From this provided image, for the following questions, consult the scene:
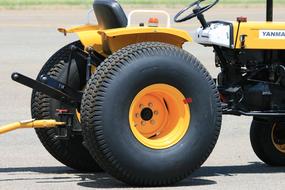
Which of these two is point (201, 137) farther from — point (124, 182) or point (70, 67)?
point (70, 67)

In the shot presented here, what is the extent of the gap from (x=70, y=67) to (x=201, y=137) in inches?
57.2

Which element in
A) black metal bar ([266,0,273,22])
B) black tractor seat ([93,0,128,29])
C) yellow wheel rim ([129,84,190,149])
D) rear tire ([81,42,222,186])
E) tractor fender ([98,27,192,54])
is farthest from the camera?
black metal bar ([266,0,273,22])

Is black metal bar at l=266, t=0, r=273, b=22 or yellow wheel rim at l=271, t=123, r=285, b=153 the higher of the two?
black metal bar at l=266, t=0, r=273, b=22

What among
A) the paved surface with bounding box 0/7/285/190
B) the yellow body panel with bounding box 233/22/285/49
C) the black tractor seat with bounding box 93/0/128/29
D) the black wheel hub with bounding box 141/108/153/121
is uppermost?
the black tractor seat with bounding box 93/0/128/29

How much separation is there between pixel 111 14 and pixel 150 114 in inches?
39.0

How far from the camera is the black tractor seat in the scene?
24.9 ft

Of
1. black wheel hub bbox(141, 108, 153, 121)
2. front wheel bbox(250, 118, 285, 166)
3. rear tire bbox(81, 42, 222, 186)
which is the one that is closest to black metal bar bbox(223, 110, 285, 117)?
front wheel bbox(250, 118, 285, 166)

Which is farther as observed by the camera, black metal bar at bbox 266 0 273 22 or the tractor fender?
black metal bar at bbox 266 0 273 22

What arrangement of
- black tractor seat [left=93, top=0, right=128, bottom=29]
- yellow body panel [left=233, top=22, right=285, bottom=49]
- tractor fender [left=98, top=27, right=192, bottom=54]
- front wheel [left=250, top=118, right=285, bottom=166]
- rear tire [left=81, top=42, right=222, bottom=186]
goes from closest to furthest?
rear tire [left=81, top=42, right=222, bottom=186], tractor fender [left=98, top=27, right=192, bottom=54], black tractor seat [left=93, top=0, right=128, bottom=29], yellow body panel [left=233, top=22, right=285, bottom=49], front wheel [left=250, top=118, right=285, bottom=166]

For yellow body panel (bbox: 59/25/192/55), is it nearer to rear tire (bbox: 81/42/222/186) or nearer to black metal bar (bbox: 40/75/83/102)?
rear tire (bbox: 81/42/222/186)

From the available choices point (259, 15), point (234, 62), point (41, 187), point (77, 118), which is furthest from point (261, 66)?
point (259, 15)

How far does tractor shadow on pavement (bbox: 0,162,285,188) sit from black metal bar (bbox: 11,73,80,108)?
0.64 m

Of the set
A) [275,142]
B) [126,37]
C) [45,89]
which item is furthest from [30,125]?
[275,142]

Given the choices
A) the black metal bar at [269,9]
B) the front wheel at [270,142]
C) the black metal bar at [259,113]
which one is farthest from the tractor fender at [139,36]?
the front wheel at [270,142]
